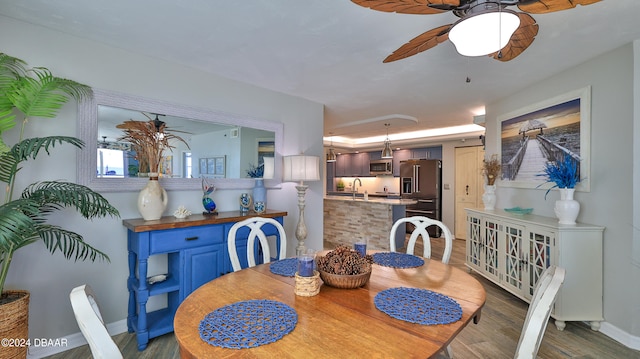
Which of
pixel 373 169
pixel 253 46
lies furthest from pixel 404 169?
pixel 253 46

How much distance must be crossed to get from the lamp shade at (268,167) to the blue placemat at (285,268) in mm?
1663

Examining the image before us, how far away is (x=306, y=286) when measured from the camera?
4.33 ft

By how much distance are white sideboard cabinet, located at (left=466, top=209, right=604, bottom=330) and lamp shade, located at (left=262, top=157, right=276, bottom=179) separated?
2612 mm

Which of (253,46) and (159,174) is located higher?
(253,46)

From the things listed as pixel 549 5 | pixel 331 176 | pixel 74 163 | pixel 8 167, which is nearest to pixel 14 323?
pixel 8 167

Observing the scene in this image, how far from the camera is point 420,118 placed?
5.03 m

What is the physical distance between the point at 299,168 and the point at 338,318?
2.30 metres

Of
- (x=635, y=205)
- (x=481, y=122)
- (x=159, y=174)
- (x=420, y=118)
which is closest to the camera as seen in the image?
(x=635, y=205)

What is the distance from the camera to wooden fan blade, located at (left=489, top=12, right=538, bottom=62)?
4.54ft

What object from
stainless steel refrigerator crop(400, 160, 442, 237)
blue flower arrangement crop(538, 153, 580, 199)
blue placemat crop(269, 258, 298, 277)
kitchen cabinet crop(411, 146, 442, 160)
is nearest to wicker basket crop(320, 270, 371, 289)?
blue placemat crop(269, 258, 298, 277)

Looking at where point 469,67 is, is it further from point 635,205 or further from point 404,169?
point 404,169

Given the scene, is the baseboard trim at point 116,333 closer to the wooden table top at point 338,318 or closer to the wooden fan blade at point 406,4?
the wooden table top at point 338,318

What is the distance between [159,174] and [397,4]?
233 centimetres

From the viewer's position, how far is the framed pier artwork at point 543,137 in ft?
8.89
